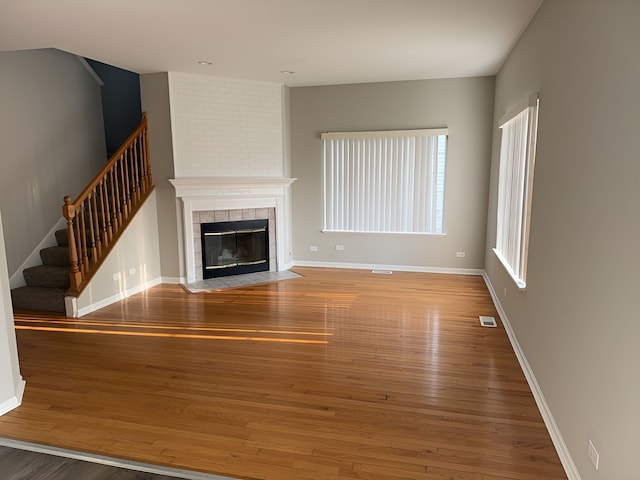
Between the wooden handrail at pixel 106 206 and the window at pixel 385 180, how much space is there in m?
2.65

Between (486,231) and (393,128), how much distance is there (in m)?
2.01

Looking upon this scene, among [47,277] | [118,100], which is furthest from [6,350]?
[118,100]

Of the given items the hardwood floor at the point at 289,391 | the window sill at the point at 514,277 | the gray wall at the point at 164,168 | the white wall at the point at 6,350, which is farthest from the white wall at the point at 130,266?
the window sill at the point at 514,277

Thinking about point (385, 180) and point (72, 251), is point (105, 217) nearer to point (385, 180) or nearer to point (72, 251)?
point (72, 251)

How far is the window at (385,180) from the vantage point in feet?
20.6

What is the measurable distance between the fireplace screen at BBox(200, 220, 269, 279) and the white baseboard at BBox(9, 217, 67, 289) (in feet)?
6.19

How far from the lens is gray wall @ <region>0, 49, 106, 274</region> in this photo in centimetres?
510

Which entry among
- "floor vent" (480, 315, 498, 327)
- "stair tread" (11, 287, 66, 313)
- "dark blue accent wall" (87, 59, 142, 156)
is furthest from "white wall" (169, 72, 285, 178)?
"floor vent" (480, 315, 498, 327)

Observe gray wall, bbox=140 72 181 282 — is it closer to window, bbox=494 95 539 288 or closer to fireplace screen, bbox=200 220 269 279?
fireplace screen, bbox=200 220 269 279

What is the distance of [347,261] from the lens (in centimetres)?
694

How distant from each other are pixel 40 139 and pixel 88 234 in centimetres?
135

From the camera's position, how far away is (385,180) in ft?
21.3

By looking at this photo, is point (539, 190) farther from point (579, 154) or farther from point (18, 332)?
point (18, 332)

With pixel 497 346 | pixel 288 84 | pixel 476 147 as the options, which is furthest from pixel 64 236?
pixel 476 147
